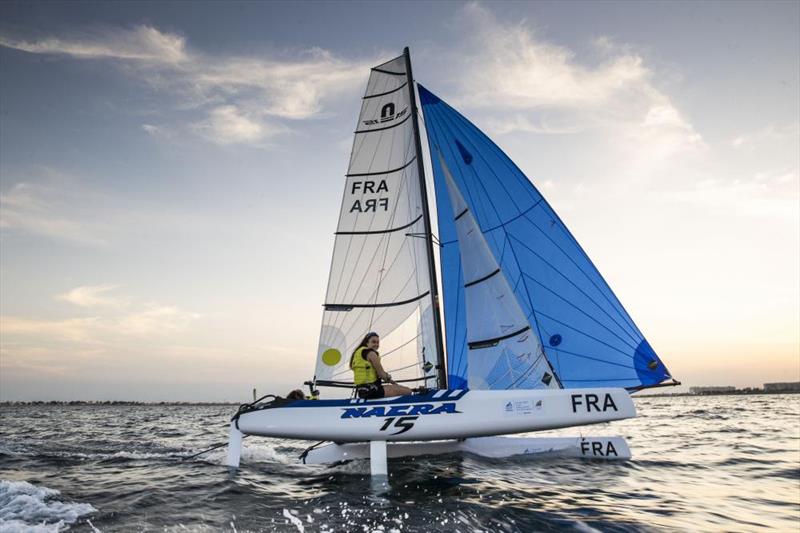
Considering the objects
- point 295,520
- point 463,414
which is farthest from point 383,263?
point 295,520

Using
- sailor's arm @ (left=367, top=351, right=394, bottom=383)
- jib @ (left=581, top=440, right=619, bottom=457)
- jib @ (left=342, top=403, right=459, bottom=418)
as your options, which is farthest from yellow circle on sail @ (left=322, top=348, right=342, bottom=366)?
jib @ (left=581, top=440, right=619, bottom=457)

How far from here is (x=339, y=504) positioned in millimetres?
6219

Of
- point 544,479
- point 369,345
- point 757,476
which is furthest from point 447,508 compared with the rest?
point 757,476

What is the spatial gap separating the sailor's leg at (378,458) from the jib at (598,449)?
14.7 ft

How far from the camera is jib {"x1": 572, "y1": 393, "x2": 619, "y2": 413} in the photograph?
770 centimetres

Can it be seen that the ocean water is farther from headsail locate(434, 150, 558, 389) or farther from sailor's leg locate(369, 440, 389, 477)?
headsail locate(434, 150, 558, 389)

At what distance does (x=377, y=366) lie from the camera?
859 centimetres

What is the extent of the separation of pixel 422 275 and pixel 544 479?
4.39 meters

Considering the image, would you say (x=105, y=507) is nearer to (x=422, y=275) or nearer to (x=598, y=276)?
(x=422, y=275)

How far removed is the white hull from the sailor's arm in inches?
92.2

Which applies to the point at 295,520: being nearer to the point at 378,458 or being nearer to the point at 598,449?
the point at 378,458


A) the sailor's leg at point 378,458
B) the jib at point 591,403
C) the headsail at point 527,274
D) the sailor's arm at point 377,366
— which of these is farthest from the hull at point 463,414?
the headsail at point 527,274

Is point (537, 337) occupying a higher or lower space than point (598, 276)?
lower

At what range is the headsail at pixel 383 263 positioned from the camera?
10.0 meters
